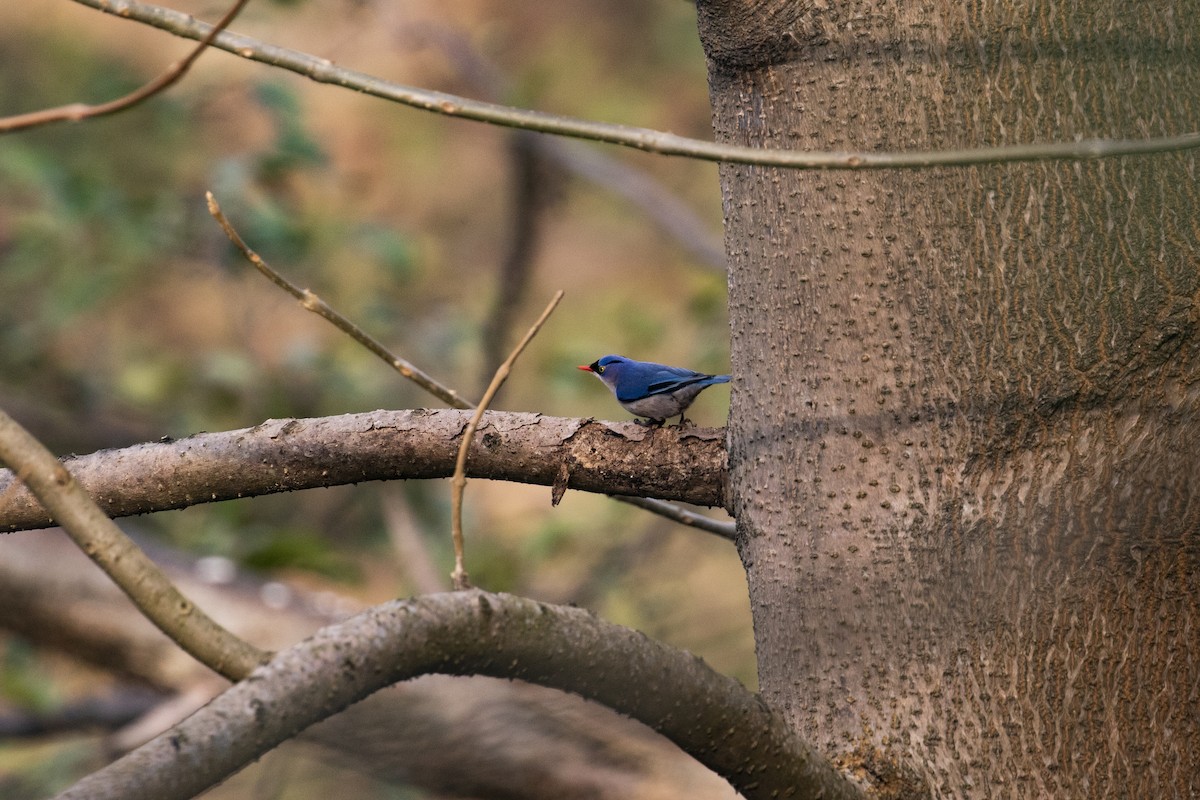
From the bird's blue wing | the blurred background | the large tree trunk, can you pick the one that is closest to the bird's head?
the bird's blue wing

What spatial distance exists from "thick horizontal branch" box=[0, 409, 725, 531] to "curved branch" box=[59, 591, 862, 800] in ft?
1.41

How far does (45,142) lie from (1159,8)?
687 centimetres

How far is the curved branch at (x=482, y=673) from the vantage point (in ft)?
2.45

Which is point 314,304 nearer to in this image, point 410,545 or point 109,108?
point 109,108

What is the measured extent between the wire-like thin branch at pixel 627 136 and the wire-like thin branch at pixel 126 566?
15.9 inches

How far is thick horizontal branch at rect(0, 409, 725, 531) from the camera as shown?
1411 mm

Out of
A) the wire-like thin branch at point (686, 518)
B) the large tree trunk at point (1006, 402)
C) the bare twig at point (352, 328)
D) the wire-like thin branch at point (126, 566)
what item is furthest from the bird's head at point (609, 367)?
the wire-like thin branch at point (126, 566)

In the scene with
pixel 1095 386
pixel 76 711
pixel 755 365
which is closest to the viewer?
pixel 1095 386

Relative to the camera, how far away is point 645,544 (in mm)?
5461

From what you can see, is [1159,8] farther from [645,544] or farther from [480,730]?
[645,544]

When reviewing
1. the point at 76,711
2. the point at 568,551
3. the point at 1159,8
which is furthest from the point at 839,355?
the point at 568,551

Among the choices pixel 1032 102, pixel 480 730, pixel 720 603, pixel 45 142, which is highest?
pixel 45 142

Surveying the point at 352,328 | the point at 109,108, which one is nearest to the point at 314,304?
the point at 352,328

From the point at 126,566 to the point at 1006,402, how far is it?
0.93 m
